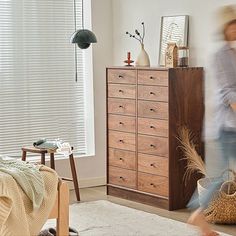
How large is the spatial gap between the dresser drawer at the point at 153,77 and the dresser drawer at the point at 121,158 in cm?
69

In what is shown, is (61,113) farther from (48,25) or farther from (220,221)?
(220,221)

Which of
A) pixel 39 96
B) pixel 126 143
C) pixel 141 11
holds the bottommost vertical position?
pixel 126 143

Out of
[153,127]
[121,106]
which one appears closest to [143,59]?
[121,106]

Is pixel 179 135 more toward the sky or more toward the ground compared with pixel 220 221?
more toward the sky

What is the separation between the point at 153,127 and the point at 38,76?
146 cm

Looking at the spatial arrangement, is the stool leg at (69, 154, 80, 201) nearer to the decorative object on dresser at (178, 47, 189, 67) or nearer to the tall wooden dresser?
the tall wooden dresser

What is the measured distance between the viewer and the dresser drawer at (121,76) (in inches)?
238

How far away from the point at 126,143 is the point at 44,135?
3.33 feet

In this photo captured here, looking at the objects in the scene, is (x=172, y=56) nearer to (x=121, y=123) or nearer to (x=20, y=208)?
(x=121, y=123)

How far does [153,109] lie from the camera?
5.84m

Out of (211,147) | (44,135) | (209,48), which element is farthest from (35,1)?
(211,147)

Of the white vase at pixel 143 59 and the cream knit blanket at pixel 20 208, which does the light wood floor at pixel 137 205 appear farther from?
the cream knit blanket at pixel 20 208

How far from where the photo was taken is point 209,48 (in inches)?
230

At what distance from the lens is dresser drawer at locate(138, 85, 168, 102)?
569cm
